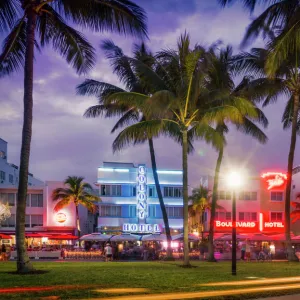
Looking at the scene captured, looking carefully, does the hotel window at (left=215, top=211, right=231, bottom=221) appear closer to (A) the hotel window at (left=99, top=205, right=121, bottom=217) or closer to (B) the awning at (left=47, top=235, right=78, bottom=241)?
(A) the hotel window at (left=99, top=205, right=121, bottom=217)

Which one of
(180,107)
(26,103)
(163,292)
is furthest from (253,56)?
(163,292)

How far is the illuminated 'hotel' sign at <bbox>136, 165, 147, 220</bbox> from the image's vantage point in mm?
60938

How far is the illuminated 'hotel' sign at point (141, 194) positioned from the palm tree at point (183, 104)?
116 feet

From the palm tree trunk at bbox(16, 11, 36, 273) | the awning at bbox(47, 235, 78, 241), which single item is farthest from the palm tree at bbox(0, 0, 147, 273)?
the awning at bbox(47, 235, 78, 241)

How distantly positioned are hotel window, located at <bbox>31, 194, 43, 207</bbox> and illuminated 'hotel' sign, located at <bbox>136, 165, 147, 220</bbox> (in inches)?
461

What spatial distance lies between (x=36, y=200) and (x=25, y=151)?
4566 centimetres

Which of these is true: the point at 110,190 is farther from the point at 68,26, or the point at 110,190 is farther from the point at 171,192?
the point at 68,26

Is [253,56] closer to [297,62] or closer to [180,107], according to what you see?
[297,62]

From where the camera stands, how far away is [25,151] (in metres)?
18.2

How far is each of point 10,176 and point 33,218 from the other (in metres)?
16.6

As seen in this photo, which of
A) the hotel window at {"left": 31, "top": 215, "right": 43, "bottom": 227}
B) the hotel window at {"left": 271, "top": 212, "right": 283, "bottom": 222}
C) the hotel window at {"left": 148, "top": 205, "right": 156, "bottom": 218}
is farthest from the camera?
the hotel window at {"left": 148, "top": 205, "right": 156, "bottom": 218}

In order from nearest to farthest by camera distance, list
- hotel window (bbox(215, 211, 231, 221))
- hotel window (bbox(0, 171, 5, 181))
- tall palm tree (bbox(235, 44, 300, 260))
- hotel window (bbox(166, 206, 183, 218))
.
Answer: tall palm tree (bbox(235, 44, 300, 260)) → hotel window (bbox(215, 211, 231, 221)) → hotel window (bbox(166, 206, 183, 218)) → hotel window (bbox(0, 171, 5, 181))

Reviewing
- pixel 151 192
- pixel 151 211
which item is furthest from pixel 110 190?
pixel 151 211

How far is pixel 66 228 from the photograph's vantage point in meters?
62.0
